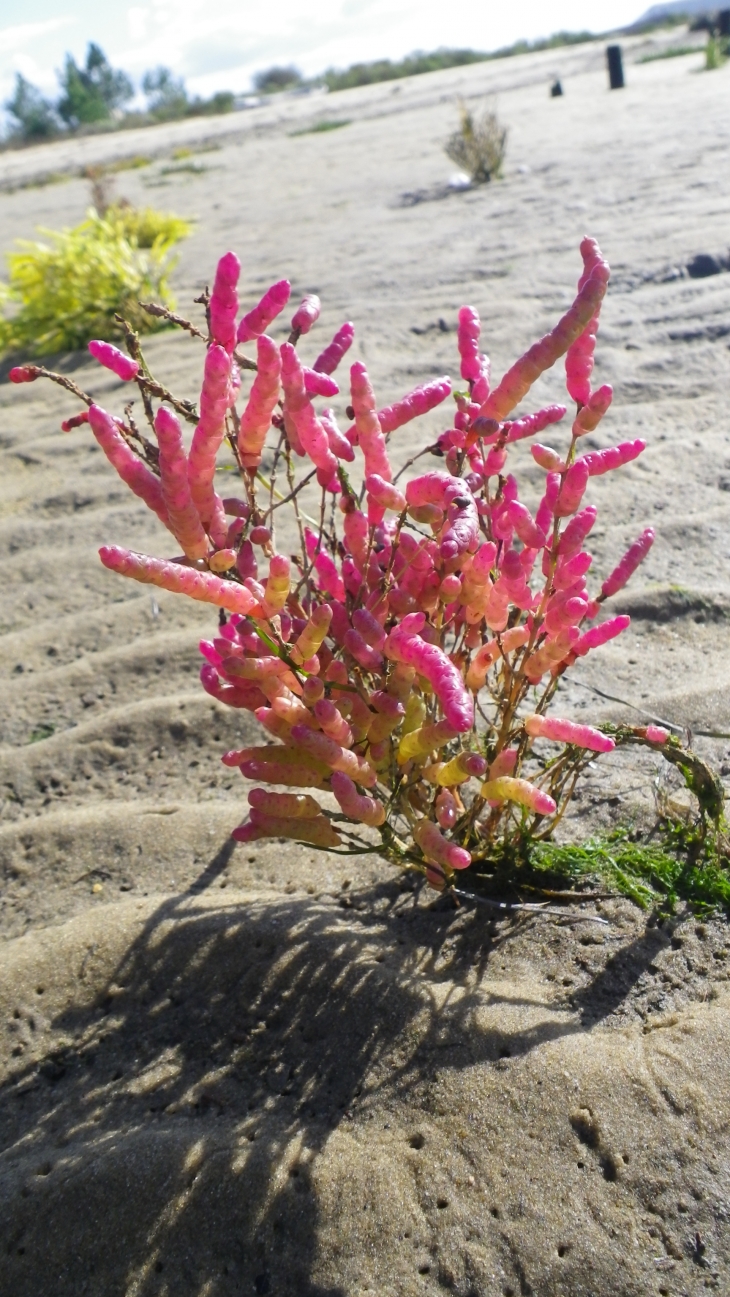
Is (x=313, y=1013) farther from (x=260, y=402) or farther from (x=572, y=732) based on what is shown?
(x=260, y=402)

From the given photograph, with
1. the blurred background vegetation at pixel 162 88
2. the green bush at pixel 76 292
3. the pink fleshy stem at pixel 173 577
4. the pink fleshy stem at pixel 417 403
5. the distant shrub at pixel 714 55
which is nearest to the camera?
the pink fleshy stem at pixel 173 577

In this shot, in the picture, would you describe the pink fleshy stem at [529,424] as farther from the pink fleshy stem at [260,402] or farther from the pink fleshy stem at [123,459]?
the pink fleshy stem at [123,459]

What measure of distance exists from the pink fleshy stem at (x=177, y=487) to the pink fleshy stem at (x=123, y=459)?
0.02m

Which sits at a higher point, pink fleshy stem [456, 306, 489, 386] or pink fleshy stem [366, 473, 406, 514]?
pink fleshy stem [456, 306, 489, 386]

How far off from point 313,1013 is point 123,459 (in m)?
0.99

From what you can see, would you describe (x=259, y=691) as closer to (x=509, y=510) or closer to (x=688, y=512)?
(x=509, y=510)

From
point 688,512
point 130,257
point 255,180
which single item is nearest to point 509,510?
point 688,512

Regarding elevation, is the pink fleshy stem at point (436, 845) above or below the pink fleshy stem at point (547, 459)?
below

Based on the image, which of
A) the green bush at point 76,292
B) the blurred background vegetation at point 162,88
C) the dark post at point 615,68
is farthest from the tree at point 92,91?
the green bush at point 76,292

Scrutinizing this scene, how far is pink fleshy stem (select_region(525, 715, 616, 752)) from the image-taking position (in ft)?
4.60

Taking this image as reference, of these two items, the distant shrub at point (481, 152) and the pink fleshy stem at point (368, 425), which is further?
the distant shrub at point (481, 152)

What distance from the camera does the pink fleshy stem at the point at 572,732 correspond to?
140 centimetres

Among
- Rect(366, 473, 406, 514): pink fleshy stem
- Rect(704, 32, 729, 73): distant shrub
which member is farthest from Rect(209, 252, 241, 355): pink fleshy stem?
Rect(704, 32, 729, 73): distant shrub

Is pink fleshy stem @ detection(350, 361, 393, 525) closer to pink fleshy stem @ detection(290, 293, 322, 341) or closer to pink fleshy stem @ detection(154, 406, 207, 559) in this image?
pink fleshy stem @ detection(290, 293, 322, 341)
